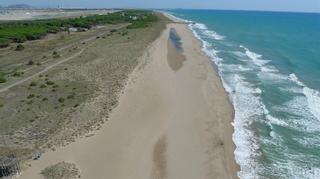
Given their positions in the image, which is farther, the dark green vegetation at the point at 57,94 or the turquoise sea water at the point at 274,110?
the dark green vegetation at the point at 57,94

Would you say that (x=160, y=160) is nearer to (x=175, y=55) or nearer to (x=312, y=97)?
(x=312, y=97)

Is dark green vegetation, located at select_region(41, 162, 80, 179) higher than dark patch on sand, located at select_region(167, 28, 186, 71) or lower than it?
higher

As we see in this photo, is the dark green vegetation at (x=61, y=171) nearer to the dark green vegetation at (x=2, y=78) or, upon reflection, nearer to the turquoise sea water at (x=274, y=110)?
the turquoise sea water at (x=274, y=110)

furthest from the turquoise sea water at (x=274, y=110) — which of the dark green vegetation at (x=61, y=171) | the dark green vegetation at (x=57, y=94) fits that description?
the dark green vegetation at (x=57, y=94)

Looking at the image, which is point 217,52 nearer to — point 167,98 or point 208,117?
point 167,98

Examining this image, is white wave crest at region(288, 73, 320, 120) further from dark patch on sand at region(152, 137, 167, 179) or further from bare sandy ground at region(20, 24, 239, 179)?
dark patch on sand at region(152, 137, 167, 179)

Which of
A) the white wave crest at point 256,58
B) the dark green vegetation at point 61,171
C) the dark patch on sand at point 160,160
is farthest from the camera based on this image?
the white wave crest at point 256,58

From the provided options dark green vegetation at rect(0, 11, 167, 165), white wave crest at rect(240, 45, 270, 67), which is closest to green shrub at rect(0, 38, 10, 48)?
dark green vegetation at rect(0, 11, 167, 165)

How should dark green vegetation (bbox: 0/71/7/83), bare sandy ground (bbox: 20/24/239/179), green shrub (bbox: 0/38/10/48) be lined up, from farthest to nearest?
green shrub (bbox: 0/38/10/48)
dark green vegetation (bbox: 0/71/7/83)
bare sandy ground (bbox: 20/24/239/179)
